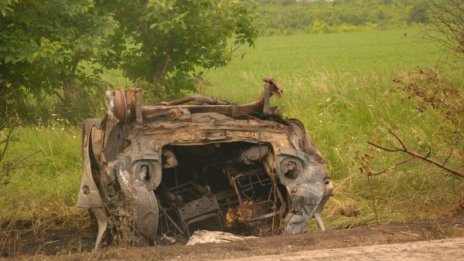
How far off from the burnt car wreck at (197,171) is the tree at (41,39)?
3961 millimetres

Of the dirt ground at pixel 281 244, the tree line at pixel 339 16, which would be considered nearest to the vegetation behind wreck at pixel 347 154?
the dirt ground at pixel 281 244

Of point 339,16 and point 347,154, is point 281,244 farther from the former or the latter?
point 339,16

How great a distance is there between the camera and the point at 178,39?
16.9m

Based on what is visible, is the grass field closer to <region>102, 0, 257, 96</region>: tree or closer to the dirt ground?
<region>102, 0, 257, 96</region>: tree

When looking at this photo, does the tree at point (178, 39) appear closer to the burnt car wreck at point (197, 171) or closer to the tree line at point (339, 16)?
the burnt car wreck at point (197, 171)

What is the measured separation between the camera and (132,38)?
17.6 metres

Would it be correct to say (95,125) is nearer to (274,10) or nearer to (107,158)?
(107,158)

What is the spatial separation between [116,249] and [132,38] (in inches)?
442

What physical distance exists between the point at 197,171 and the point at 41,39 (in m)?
4.69

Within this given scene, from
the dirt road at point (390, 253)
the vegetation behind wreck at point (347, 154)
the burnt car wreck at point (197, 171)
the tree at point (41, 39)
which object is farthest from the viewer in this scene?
the tree at point (41, 39)

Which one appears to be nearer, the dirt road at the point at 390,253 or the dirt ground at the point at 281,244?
the dirt road at the point at 390,253

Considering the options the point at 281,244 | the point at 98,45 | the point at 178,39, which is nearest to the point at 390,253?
the point at 281,244

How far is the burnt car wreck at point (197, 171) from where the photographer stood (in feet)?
25.5

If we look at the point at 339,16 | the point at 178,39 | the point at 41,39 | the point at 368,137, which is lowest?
the point at 339,16
